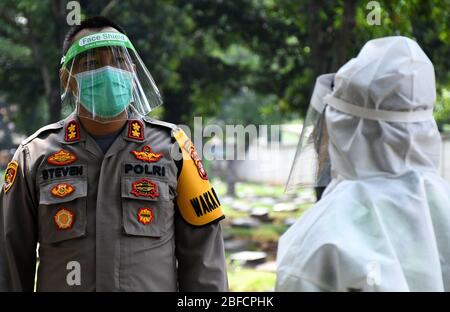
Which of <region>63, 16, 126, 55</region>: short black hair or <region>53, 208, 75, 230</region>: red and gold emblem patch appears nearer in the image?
<region>53, 208, 75, 230</region>: red and gold emblem patch

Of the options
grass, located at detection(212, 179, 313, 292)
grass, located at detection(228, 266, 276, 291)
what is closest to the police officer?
grass, located at detection(212, 179, 313, 292)

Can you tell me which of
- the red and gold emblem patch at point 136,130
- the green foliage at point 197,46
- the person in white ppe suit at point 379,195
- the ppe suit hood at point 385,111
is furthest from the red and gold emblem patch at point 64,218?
the green foliage at point 197,46

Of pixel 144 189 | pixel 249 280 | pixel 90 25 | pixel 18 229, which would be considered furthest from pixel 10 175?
pixel 249 280

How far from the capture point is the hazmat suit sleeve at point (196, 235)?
7.11 feet

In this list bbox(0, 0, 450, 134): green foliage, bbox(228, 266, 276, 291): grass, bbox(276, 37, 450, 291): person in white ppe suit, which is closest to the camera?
bbox(276, 37, 450, 291): person in white ppe suit

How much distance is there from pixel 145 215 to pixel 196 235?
0.66 feet

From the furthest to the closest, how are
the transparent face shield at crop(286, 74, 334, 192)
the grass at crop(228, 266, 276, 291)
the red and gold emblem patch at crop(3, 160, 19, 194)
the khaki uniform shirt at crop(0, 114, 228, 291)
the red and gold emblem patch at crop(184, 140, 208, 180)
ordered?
the grass at crop(228, 266, 276, 291)
the transparent face shield at crop(286, 74, 334, 192)
the red and gold emblem patch at crop(184, 140, 208, 180)
the red and gold emblem patch at crop(3, 160, 19, 194)
the khaki uniform shirt at crop(0, 114, 228, 291)

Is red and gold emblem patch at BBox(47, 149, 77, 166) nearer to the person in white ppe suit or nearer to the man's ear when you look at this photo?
the man's ear

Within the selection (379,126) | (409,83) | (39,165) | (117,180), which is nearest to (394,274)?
(379,126)

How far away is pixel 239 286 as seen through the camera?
8461 millimetres

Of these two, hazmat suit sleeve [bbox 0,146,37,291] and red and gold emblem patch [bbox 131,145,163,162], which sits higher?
red and gold emblem patch [bbox 131,145,163,162]

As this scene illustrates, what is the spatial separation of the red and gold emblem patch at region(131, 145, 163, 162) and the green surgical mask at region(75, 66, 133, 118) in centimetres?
16

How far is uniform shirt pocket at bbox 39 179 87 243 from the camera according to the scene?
2.07 metres
